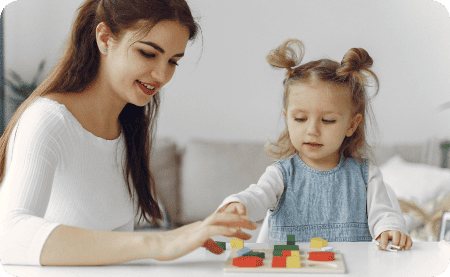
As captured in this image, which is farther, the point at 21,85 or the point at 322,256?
the point at 21,85

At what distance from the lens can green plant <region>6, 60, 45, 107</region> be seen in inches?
125

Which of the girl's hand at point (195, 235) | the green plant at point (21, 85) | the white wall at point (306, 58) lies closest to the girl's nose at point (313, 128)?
the girl's hand at point (195, 235)

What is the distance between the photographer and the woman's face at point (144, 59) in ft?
3.16

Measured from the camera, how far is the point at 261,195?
108 centimetres

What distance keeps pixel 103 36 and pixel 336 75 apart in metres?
0.64

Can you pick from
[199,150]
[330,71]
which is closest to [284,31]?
[199,150]

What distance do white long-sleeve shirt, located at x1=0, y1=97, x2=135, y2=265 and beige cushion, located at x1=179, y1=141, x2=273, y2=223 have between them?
58.3 inches

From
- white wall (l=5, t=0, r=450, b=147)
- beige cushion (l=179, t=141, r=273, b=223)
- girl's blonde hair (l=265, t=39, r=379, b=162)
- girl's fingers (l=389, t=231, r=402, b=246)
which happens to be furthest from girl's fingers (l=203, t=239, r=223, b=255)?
white wall (l=5, t=0, r=450, b=147)

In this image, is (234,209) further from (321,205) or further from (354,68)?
(354,68)

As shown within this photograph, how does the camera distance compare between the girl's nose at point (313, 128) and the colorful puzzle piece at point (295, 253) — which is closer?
the colorful puzzle piece at point (295, 253)

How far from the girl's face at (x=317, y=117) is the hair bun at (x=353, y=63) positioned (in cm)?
5

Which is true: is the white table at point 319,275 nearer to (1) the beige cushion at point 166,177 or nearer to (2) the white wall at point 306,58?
(1) the beige cushion at point 166,177

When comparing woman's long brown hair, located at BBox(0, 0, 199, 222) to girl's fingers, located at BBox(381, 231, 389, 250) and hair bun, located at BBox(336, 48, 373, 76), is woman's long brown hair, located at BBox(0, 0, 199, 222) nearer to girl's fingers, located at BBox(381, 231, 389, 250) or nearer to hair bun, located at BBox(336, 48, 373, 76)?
hair bun, located at BBox(336, 48, 373, 76)

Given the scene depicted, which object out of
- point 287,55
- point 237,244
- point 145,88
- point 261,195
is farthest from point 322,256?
point 287,55
